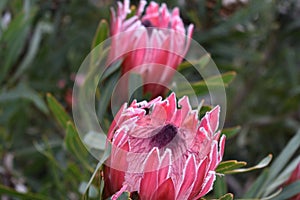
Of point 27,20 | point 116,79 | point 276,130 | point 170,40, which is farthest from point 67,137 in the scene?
point 276,130

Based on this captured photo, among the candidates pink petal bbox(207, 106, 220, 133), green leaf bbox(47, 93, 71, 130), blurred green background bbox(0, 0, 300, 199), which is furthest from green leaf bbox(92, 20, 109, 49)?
pink petal bbox(207, 106, 220, 133)

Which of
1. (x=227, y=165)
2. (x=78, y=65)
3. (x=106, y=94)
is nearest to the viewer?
(x=227, y=165)

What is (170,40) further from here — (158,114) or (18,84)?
(18,84)

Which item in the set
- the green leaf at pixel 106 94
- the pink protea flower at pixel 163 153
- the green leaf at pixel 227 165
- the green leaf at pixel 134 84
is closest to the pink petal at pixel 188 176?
the pink protea flower at pixel 163 153

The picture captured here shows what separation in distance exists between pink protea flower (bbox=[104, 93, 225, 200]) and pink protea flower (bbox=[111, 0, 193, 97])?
282 mm

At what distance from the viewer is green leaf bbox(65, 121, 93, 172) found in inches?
50.4

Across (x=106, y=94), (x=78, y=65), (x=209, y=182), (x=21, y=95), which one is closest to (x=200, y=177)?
(x=209, y=182)

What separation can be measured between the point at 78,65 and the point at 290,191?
0.95m

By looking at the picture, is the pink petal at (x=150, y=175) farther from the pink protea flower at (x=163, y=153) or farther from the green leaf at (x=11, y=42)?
the green leaf at (x=11, y=42)

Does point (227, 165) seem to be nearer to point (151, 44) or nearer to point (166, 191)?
point (166, 191)

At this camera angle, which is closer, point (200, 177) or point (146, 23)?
point (200, 177)

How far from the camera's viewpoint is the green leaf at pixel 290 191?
4.05ft

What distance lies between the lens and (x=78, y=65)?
77.7 inches

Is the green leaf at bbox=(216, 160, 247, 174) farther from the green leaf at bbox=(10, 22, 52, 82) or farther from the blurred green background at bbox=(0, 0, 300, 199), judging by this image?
the green leaf at bbox=(10, 22, 52, 82)
